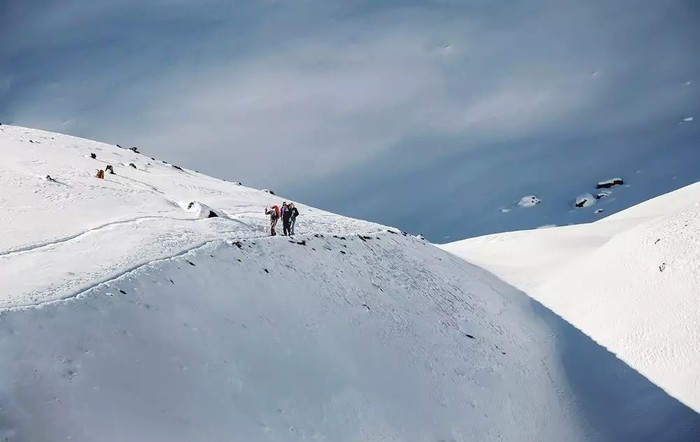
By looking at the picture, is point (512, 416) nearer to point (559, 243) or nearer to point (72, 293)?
point (72, 293)

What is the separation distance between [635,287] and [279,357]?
26.6 metres

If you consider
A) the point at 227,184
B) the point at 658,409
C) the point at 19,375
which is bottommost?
the point at 658,409

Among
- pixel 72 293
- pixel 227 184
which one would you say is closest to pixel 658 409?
pixel 72 293

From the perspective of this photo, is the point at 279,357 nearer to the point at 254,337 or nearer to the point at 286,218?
the point at 254,337

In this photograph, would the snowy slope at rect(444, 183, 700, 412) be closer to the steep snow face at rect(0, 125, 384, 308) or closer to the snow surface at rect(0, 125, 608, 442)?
the snow surface at rect(0, 125, 608, 442)

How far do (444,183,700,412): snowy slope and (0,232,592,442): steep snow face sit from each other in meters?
4.76

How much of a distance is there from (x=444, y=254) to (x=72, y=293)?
2939 cm

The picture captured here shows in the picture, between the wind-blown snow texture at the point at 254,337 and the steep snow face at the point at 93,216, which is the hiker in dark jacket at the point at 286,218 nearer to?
the wind-blown snow texture at the point at 254,337

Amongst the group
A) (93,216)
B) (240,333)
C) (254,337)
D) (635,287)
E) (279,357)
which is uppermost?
(93,216)

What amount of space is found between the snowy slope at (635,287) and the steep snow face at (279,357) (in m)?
4.76

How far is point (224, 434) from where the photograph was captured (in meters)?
17.5

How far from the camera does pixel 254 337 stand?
21531 mm

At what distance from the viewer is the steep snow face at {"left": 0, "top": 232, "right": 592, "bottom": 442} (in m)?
15.9

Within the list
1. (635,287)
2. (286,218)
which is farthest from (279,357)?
(635,287)
